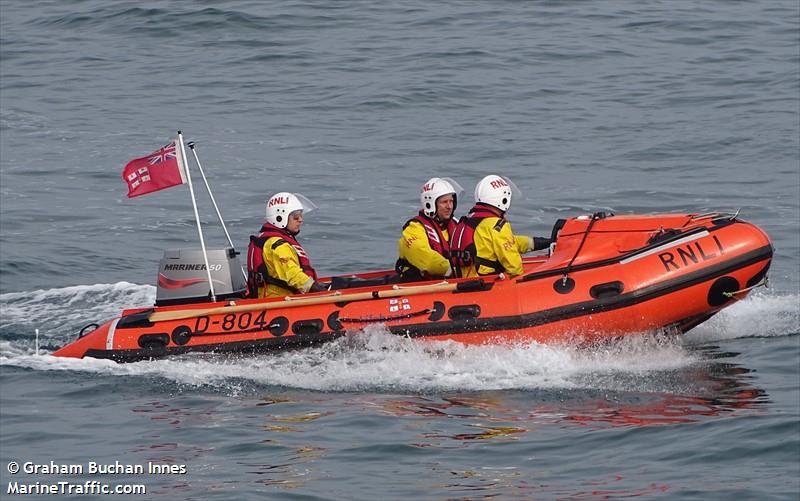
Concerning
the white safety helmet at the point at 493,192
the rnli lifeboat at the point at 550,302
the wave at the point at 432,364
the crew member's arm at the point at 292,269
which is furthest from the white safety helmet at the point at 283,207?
the white safety helmet at the point at 493,192

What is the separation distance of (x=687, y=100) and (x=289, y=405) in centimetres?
1293

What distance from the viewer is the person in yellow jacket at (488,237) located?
11352 millimetres

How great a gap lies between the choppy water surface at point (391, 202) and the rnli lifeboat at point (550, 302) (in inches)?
6.9

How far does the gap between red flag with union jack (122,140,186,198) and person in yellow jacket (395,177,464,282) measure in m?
2.03

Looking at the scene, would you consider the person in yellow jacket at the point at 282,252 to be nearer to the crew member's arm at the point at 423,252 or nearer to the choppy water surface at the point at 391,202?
the choppy water surface at the point at 391,202

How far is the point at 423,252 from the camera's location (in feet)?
38.3

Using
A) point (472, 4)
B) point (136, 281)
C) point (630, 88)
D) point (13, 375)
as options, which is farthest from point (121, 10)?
point (13, 375)

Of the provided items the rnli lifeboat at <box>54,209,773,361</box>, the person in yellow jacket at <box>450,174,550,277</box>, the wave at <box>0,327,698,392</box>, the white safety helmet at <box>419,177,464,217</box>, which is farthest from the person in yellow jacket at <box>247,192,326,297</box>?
the person in yellow jacket at <box>450,174,550,277</box>

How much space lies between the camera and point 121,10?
2812cm

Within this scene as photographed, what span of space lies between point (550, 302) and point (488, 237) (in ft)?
2.53

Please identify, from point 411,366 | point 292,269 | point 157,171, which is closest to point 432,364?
point 411,366

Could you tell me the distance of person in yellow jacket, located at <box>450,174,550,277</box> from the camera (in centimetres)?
1135

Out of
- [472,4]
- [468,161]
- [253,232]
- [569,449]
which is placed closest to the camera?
[569,449]

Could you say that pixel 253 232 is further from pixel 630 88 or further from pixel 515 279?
pixel 630 88
